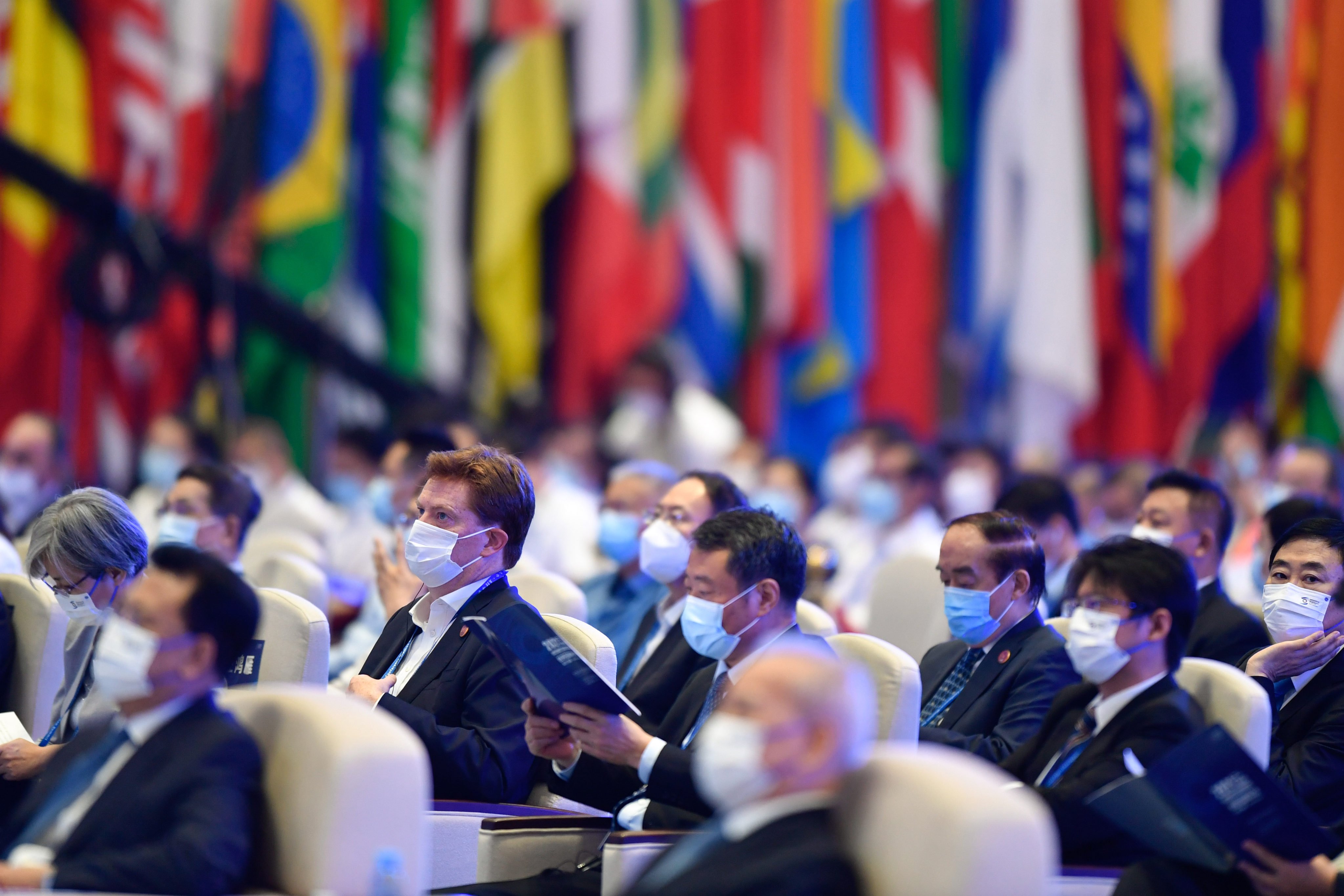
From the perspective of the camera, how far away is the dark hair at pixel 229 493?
4.48 meters

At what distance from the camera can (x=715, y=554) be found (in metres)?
3.22

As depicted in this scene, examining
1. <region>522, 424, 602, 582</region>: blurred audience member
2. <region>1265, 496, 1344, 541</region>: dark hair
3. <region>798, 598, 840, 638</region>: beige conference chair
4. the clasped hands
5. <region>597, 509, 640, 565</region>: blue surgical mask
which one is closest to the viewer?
the clasped hands

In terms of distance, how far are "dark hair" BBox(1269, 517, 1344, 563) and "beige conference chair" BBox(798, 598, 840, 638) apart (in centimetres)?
101

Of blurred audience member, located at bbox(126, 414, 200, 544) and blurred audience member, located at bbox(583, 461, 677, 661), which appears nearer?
blurred audience member, located at bbox(583, 461, 677, 661)

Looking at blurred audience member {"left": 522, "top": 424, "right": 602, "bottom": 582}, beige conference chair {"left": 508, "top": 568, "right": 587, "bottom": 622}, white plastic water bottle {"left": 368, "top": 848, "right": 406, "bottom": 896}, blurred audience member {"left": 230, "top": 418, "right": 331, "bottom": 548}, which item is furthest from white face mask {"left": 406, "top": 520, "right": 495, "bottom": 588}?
blurred audience member {"left": 230, "top": 418, "right": 331, "bottom": 548}

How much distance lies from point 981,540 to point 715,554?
0.66 meters

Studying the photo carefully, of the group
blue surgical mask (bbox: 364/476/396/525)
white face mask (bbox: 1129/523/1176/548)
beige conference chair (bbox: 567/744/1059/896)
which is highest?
beige conference chair (bbox: 567/744/1059/896)

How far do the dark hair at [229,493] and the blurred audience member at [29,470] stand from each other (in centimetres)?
210

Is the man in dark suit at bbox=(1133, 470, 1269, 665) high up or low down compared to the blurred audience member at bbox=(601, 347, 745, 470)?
up

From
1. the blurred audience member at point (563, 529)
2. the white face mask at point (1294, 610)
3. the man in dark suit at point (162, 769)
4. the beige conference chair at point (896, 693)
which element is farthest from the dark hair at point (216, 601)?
the blurred audience member at point (563, 529)

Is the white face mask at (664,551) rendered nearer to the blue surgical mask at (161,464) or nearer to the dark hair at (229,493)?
the dark hair at (229,493)

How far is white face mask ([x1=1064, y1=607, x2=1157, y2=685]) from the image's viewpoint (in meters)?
2.63

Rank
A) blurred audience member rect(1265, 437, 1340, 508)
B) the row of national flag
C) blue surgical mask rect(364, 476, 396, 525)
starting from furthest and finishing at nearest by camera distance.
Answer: the row of national flag, blurred audience member rect(1265, 437, 1340, 508), blue surgical mask rect(364, 476, 396, 525)

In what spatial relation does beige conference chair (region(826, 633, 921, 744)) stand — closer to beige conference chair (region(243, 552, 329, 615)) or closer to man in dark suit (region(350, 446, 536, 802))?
man in dark suit (region(350, 446, 536, 802))
